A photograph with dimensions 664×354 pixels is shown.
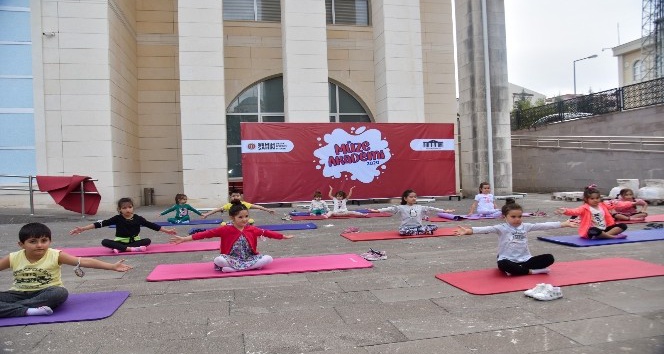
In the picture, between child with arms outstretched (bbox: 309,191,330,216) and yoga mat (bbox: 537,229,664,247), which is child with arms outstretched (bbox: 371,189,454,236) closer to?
yoga mat (bbox: 537,229,664,247)

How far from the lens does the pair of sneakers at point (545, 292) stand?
16.0 ft

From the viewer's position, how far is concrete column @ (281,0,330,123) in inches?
725

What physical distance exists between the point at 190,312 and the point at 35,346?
132 centimetres

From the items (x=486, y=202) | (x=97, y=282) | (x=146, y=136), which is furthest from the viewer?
(x=146, y=136)

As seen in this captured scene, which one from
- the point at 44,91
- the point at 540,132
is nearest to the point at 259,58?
the point at 44,91

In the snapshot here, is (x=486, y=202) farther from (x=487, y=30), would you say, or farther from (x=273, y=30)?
(x=273, y=30)

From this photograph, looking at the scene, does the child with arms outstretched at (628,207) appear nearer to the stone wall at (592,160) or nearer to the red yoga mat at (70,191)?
the stone wall at (592,160)

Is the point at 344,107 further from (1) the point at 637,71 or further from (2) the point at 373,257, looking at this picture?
(1) the point at 637,71

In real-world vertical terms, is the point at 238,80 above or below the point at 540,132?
above

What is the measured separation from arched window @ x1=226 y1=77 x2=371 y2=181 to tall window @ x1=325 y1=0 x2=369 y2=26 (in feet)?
9.82

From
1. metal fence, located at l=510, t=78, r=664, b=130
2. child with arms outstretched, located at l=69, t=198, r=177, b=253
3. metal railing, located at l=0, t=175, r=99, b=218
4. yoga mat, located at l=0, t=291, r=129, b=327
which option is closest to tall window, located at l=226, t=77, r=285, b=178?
metal railing, located at l=0, t=175, r=99, b=218

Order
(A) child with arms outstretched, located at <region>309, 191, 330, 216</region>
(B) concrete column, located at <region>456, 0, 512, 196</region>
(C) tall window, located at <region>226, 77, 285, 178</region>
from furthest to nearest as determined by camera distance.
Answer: (C) tall window, located at <region>226, 77, 285, 178</region> < (B) concrete column, located at <region>456, 0, 512, 196</region> < (A) child with arms outstretched, located at <region>309, 191, 330, 216</region>

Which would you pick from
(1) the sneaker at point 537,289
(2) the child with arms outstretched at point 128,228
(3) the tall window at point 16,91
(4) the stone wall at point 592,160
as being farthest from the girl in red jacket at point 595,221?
(3) the tall window at point 16,91

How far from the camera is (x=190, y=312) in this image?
483 centimetres
